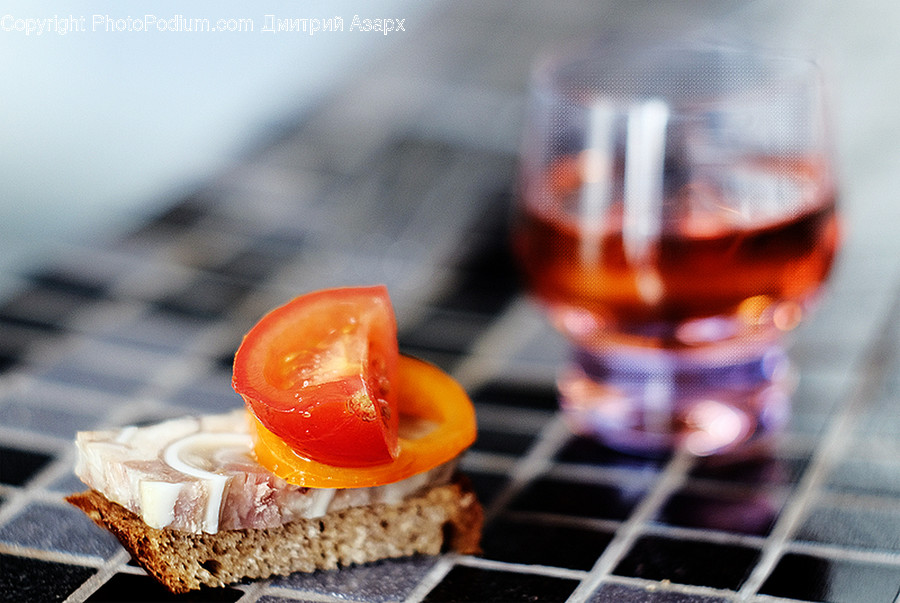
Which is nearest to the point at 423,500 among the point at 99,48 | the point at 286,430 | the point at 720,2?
the point at 286,430

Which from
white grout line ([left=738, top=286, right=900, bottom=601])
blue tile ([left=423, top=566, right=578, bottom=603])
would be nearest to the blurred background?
white grout line ([left=738, top=286, right=900, bottom=601])

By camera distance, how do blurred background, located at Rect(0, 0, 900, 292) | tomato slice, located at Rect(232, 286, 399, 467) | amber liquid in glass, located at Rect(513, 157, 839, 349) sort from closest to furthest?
tomato slice, located at Rect(232, 286, 399, 467) < amber liquid in glass, located at Rect(513, 157, 839, 349) < blurred background, located at Rect(0, 0, 900, 292)

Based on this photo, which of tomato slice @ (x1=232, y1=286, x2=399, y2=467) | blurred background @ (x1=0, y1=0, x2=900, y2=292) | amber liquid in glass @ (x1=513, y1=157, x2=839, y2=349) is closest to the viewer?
tomato slice @ (x1=232, y1=286, x2=399, y2=467)

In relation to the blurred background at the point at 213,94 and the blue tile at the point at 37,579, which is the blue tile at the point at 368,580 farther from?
the blurred background at the point at 213,94

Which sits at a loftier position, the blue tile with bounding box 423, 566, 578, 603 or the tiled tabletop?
the tiled tabletop

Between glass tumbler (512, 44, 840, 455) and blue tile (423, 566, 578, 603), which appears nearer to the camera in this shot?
blue tile (423, 566, 578, 603)

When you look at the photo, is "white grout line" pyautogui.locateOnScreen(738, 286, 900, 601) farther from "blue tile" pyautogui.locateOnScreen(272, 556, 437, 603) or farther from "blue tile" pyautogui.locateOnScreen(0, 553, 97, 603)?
"blue tile" pyautogui.locateOnScreen(0, 553, 97, 603)

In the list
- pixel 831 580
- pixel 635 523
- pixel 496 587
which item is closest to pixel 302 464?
pixel 496 587

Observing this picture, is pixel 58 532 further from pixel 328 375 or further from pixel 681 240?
pixel 681 240
